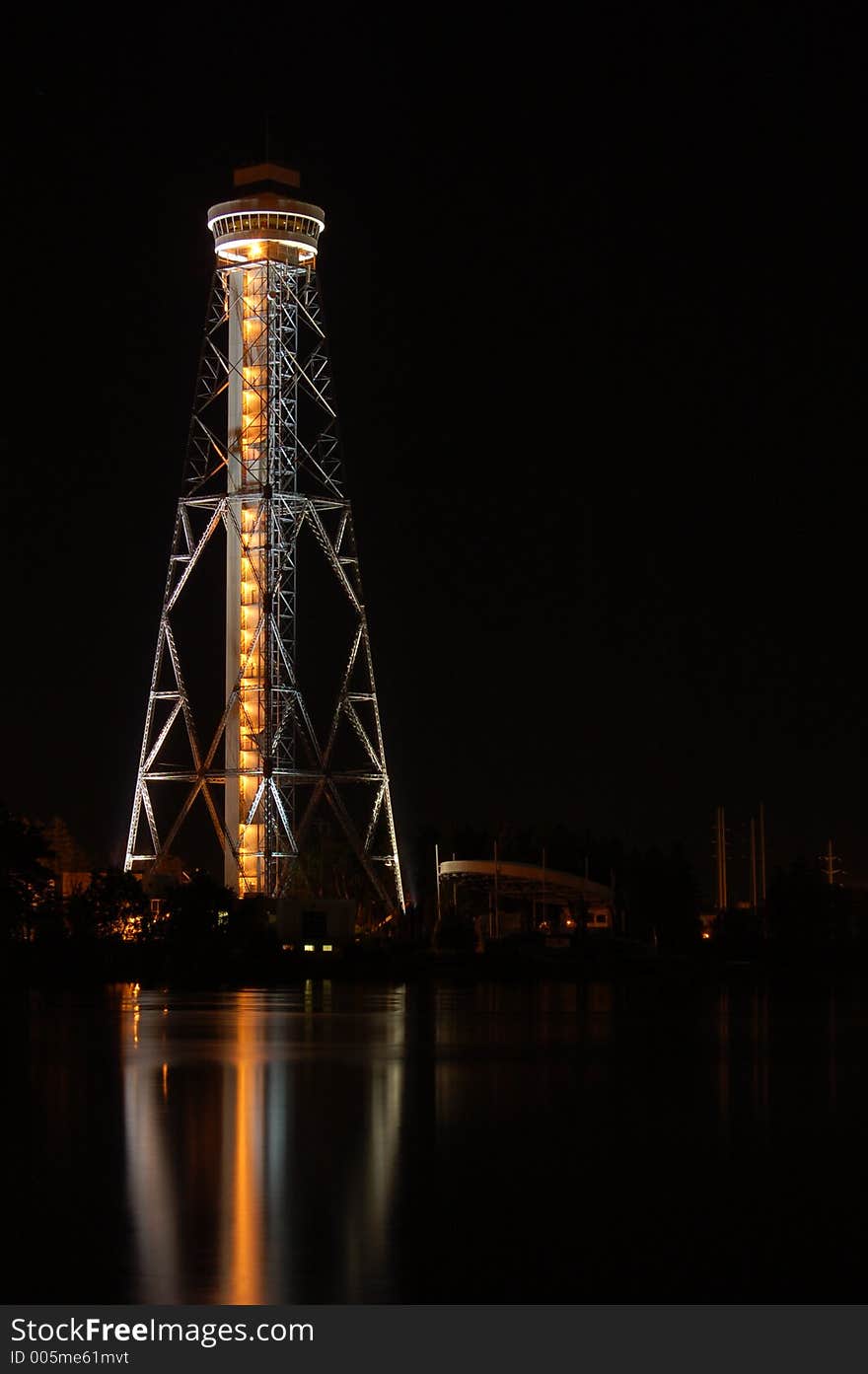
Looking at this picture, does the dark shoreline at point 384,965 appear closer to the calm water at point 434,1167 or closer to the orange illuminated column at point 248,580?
the orange illuminated column at point 248,580

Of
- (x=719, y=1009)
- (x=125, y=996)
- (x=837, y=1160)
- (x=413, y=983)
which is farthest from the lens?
(x=413, y=983)

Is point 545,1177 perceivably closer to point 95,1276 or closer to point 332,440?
point 95,1276

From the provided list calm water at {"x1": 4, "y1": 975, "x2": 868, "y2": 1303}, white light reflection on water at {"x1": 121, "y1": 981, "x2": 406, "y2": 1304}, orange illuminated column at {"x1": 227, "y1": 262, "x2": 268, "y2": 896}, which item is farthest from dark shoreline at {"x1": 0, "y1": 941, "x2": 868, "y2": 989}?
calm water at {"x1": 4, "y1": 975, "x2": 868, "y2": 1303}

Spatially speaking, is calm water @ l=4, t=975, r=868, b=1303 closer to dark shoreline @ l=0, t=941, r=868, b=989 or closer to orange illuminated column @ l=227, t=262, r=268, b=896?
dark shoreline @ l=0, t=941, r=868, b=989

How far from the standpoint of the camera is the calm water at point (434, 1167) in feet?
46.5

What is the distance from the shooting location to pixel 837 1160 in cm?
1986

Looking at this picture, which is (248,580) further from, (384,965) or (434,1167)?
(434,1167)

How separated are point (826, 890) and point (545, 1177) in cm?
9466

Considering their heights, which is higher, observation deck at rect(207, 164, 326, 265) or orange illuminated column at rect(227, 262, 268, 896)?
observation deck at rect(207, 164, 326, 265)

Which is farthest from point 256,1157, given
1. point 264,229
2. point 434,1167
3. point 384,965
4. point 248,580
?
point 264,229

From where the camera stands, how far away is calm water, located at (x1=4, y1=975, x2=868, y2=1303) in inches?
558

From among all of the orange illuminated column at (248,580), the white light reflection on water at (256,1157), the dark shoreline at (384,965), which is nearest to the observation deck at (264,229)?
the orange illuminated column at (248,580)

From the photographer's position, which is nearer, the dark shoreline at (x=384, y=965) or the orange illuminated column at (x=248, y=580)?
the dark shoreline at (x=384, y=965)

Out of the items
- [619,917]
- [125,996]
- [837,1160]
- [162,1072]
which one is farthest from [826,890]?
[837,1160]
